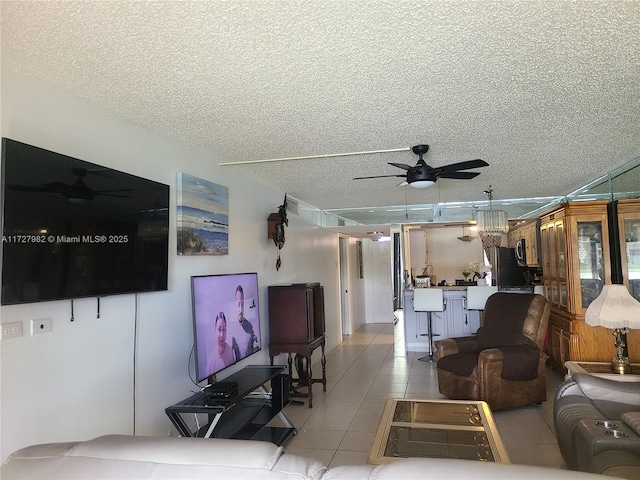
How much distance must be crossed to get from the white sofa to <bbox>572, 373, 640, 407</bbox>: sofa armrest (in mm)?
2448

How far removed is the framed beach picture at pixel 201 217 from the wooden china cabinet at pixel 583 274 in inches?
151

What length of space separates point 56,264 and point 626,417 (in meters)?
3.13

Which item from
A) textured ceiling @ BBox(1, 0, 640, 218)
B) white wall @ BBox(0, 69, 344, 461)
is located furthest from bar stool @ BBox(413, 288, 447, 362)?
white wall @ BBox(0, 69, 344, 461)

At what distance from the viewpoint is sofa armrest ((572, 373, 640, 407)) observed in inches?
109

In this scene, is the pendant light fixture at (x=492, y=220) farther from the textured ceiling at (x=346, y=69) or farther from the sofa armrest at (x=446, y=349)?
the textured ceiling at (x=346, y=69)

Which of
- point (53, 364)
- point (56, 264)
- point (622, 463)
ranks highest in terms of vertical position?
point (56, 264)

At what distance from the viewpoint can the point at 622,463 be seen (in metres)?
1.92

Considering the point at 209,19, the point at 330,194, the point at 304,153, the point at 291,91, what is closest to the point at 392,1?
the point at 209,19

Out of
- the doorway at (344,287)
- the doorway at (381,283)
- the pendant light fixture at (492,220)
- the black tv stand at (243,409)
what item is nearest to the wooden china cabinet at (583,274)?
the pendant light fixture at (492,220)

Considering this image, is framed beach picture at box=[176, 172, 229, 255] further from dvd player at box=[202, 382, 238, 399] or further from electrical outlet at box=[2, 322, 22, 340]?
electrical outlet at box=[2, 322, 22, 340]

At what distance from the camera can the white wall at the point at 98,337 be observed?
2.05 m

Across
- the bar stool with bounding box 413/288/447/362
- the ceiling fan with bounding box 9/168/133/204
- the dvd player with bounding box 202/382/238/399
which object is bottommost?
the dvd player with bounding box 202/382/238/399

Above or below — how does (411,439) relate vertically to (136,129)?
below

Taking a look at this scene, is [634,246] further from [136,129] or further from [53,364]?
[53,364]
